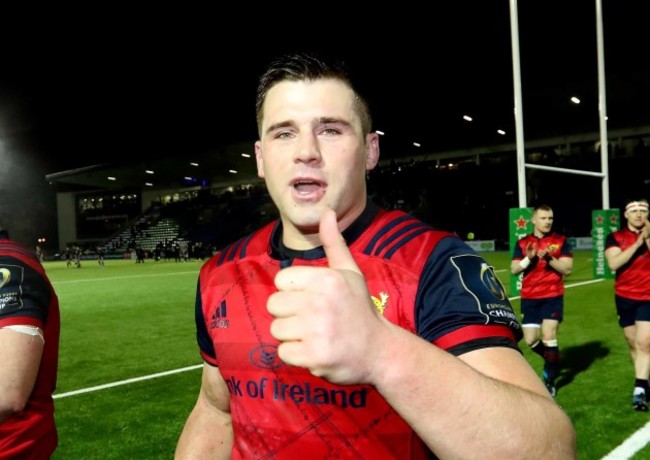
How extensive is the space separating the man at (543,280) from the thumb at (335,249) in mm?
6114

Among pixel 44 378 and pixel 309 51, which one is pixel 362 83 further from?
pixel 44 378

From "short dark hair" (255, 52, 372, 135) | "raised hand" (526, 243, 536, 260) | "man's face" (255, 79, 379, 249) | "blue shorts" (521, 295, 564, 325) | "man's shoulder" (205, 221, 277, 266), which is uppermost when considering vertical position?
"short dark hair" (255, 52, 372, 135)

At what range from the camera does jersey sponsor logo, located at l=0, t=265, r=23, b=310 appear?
223 centimetres

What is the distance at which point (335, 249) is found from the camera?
Result: 126cm

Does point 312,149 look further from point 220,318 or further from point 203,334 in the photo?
point 203,334

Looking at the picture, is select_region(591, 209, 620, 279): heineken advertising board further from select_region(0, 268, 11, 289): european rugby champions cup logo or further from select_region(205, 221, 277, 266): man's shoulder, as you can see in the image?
select_region(0, 268, 11, 289): european rugby champions cup logo

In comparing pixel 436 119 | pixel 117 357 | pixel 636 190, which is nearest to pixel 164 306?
pixel 117 357

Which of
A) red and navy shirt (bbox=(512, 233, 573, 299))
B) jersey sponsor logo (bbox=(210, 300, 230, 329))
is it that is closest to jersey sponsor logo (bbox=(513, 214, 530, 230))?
red and navy shirt (bbox=(512, 233, 573, 299))

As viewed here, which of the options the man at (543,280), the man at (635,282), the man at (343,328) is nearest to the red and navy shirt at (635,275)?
the man at (635,282)

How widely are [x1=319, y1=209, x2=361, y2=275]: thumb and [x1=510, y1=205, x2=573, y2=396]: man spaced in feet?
20.1

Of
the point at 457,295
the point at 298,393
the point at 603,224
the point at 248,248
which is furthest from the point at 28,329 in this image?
the point at 603,224

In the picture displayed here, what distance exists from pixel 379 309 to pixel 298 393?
369mm

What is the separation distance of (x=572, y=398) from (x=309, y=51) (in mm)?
5704

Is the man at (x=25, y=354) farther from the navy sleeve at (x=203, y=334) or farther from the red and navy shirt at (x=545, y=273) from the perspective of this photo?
the red and navy shirt at (x=545, y=273)
